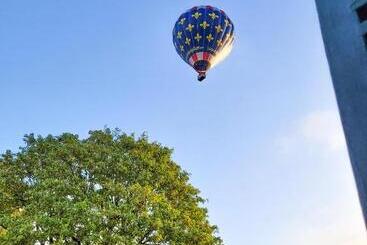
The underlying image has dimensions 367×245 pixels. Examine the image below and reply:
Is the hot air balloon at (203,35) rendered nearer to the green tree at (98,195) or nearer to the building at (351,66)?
the green tree at (98,195)

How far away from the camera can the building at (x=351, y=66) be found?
6.29 m

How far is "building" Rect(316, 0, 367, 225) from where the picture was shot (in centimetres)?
629

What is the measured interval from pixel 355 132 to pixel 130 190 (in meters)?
23.5

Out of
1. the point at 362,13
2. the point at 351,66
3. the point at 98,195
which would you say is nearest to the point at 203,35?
the point at 98,195

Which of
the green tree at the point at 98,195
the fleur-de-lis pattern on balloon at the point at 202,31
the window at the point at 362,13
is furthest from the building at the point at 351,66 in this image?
the fleur-de-lis pattern on balloon at the point at 202,31

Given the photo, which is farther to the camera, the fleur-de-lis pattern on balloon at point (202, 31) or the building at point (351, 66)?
the fleur-de-lis pattern on balloon at point (202, 31)

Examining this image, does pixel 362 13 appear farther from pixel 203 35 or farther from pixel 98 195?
pixel 203 35

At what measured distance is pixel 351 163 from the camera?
251 inches

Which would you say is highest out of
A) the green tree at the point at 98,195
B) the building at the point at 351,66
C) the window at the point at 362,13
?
the green tree at the point at 98,195

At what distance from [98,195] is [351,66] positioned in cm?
2344

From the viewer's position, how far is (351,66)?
261 inches

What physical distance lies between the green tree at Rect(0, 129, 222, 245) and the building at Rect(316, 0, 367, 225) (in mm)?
20892

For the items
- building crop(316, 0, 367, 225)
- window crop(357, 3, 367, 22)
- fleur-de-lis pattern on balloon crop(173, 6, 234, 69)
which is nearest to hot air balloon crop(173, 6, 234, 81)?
fleur-de-lis pattern on balloon crop(173, 6, 234, 69)

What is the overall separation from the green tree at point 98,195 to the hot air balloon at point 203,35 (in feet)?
29.8
